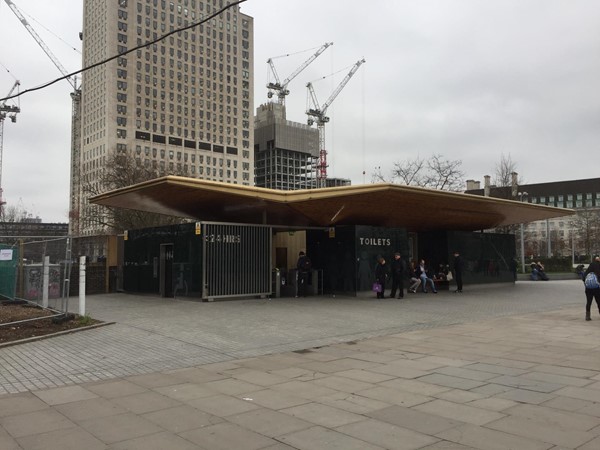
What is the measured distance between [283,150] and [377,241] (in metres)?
152

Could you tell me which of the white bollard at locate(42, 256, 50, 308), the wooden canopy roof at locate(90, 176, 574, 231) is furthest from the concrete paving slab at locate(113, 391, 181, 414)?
the wooden canopy roof at locate(90, 176, 574, 231)

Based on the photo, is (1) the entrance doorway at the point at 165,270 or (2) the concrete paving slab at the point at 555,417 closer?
(2) the concrete paving slab at the point at 555,417

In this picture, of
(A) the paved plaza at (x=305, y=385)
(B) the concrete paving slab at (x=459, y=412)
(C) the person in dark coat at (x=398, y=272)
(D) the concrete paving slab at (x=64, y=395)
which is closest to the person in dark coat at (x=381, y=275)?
(C) the person in dark coat at (x=398, y=272)

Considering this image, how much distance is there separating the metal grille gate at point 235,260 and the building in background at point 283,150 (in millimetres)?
136995

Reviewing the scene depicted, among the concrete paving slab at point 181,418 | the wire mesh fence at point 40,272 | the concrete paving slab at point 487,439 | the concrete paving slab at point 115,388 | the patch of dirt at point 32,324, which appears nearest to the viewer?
the concrete paving slab at point 487,439

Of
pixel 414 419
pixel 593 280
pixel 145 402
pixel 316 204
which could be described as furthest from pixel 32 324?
pixel 593 280

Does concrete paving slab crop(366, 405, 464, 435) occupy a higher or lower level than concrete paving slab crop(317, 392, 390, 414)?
higher

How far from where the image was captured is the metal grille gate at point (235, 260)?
16.9m

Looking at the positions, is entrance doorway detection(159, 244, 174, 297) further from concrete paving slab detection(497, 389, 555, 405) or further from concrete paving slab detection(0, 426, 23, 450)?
concrete paving slab detection(497, 389, 555, 405)

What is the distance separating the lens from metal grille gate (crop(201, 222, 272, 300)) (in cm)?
1691

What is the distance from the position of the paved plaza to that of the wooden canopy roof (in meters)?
4.80

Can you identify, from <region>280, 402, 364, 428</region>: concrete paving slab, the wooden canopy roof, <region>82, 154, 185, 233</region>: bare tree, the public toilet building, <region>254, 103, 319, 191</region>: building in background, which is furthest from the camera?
<region>254, 103, 319, 191</region>: building in background

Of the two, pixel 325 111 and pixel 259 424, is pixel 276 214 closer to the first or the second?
pixel 259 424

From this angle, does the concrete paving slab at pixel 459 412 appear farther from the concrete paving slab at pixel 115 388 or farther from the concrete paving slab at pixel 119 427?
the concrete paving slab at pixel 115 388
